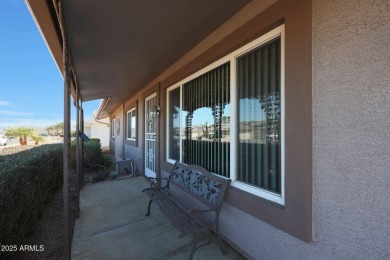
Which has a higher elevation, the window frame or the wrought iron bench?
the window frame

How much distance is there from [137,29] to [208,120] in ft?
5.52

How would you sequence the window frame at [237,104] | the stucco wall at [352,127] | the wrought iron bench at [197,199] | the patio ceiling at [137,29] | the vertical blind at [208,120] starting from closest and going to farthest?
the stucco wall at [352,127] < the window frame at [237,104] < the patio ceiling at [137,29] < the wrought iron bench at [197,199] < the vertical blind at [208,120]

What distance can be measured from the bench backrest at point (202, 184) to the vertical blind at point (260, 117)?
30 centimetres

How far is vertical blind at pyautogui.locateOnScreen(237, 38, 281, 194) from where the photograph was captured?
215 centimetres

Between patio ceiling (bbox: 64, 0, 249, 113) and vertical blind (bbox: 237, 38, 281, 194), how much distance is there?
0.69 meters

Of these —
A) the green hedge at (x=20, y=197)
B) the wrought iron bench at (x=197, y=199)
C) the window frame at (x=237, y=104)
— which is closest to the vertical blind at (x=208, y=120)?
the window frame at (x=237, y=104)

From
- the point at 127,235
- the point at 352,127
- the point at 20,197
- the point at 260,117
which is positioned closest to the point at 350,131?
the point at 352,127

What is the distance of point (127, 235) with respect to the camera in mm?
2943

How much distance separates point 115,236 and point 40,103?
39.8 meters

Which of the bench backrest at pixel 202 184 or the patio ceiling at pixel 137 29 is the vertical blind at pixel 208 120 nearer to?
the bench backrest at pixel 202 184

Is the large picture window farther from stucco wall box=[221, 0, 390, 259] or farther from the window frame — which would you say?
stucco wall box=[221, 0, 390, 259]

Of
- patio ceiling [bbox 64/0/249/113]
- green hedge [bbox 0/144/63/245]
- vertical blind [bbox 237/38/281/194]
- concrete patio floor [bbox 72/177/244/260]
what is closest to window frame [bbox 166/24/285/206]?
vertical blind [bbox 237/38/281/194]

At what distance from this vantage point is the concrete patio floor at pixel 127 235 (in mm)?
2504

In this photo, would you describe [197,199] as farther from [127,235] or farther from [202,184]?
[127,235]
